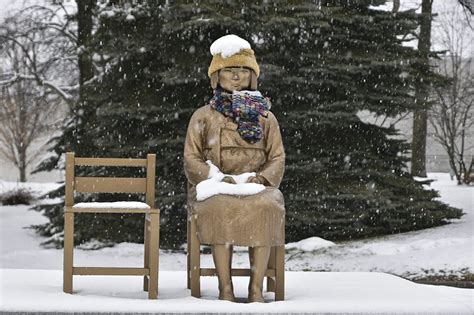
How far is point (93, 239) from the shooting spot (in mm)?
10578

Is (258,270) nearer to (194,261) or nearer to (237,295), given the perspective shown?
(194,261)

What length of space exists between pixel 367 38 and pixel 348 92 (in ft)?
3.06

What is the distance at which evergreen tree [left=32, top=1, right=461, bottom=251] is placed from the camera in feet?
32.1

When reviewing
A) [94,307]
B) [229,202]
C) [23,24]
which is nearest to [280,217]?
[229,202]

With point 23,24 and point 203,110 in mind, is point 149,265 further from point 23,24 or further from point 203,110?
point 23,24

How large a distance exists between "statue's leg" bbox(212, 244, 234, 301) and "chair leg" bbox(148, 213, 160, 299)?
36 centimetres

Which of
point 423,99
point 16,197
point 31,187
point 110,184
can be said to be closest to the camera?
point 110,184

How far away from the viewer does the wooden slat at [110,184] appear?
16.1ft

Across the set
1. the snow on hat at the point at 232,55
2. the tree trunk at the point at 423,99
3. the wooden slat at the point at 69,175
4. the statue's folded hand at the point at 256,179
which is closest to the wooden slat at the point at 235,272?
the statue's folded hand at the point at 256,179

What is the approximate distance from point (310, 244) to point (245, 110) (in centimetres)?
551

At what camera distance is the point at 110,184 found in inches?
196

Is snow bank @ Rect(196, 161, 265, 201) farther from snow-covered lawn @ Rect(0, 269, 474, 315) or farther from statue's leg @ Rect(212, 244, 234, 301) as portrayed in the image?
snow-covered lawn @ Rect(0, 269, 474, 315)

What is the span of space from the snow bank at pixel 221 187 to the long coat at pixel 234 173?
0.09ft

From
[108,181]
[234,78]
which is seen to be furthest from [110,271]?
[234,78]
